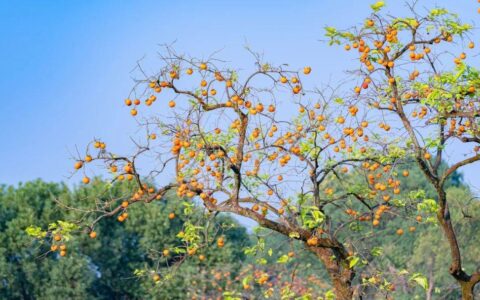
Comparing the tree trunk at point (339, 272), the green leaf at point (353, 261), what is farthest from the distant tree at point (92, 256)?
the green leaf at point (353, 261)

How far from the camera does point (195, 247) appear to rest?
9.09m

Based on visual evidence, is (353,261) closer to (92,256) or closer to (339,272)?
(339,272)

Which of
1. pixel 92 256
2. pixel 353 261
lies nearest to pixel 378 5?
pixel 353 261

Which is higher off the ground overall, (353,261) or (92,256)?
(92,256)

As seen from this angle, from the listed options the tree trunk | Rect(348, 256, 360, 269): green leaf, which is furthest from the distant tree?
Rect(348, 256, 360, 269): green leaf

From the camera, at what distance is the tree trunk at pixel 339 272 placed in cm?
904

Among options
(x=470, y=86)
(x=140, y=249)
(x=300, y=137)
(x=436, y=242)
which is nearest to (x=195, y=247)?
(x=300, y=137)

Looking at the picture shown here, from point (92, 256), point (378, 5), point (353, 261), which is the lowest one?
point (353, 261)

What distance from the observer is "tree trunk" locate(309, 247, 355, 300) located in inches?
356

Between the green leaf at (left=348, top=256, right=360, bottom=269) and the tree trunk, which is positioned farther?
the tree trunk

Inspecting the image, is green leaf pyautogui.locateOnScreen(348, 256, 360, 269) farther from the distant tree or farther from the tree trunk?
the distant tree

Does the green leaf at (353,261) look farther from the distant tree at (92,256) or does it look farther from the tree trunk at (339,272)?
the distant tree at (92,256)

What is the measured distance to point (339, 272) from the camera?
9.10 meters

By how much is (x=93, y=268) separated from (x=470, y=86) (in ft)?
61.6
